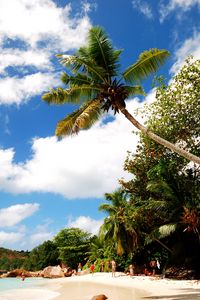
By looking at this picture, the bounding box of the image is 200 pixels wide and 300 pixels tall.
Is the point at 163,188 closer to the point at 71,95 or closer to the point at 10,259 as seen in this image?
the point at 71,95

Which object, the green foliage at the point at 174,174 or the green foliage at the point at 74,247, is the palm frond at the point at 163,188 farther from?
the green foliage at the point at 74,247

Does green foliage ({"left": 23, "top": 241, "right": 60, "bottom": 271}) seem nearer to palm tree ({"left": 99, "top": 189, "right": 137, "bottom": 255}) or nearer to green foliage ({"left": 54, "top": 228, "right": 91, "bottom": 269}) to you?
green foliage ({"left": 54, "top": 228, "right": 91, "bottom": 269})

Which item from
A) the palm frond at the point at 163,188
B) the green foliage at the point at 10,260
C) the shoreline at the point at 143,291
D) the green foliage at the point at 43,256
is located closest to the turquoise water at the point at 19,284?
the shoreline at the point at 143,291

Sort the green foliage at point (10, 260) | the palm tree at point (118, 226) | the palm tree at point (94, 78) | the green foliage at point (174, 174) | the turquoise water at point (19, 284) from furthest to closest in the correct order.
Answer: the green foliage at point (10, 260) < the turquoise water at point (19, 284) < the palm tree at point (118, 226) < the green foliage at point (174, 174) < the palm tree at point (94, 78)

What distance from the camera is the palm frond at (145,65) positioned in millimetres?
15156

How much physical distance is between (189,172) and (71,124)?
1286cm

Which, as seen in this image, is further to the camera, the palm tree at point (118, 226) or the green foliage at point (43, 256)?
the green foliage at point (43, 256)

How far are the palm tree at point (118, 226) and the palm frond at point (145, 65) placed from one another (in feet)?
47.9

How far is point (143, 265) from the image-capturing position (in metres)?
30.6

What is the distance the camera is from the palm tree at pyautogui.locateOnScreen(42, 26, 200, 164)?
49.6 ft

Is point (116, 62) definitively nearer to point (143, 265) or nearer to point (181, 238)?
point (181, 238)

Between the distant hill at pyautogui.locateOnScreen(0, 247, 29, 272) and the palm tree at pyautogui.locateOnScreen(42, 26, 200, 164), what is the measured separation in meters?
65.5

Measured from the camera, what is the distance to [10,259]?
8538 cm

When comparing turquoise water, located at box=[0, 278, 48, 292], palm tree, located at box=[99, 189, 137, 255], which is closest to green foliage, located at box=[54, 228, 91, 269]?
turquoise water, located at box=[0, 278, 48, 292]
